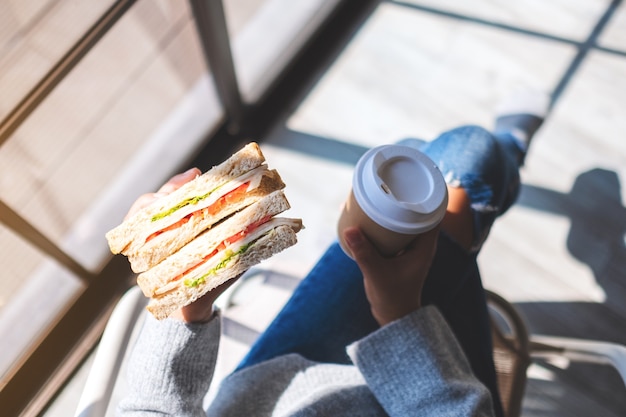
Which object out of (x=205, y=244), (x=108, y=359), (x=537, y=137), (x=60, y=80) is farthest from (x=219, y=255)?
(x=537, y=137)

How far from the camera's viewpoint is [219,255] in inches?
30.7

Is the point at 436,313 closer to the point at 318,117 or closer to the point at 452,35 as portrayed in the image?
the point at 318,117

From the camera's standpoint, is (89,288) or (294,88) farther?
(294,88)

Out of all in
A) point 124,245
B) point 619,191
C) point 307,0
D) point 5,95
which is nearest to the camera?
point 124,245

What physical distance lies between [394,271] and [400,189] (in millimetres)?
145

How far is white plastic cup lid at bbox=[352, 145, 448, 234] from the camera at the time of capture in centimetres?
73

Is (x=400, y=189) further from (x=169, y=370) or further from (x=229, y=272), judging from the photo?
(x=169, y=370)

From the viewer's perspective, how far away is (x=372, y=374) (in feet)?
2.74

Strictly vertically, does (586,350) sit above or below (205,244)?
below

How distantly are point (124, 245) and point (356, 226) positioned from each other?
1.21 ft

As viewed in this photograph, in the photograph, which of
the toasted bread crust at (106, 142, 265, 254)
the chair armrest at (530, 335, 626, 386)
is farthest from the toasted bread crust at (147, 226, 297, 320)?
the chair armrest at (530, 335, 626, 386)

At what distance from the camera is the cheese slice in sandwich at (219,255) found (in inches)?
29.7

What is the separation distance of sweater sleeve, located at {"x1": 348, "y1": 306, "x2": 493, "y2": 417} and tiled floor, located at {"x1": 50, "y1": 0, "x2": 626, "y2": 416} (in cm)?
71

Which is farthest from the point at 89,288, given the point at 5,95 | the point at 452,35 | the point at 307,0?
the point at 452,35
